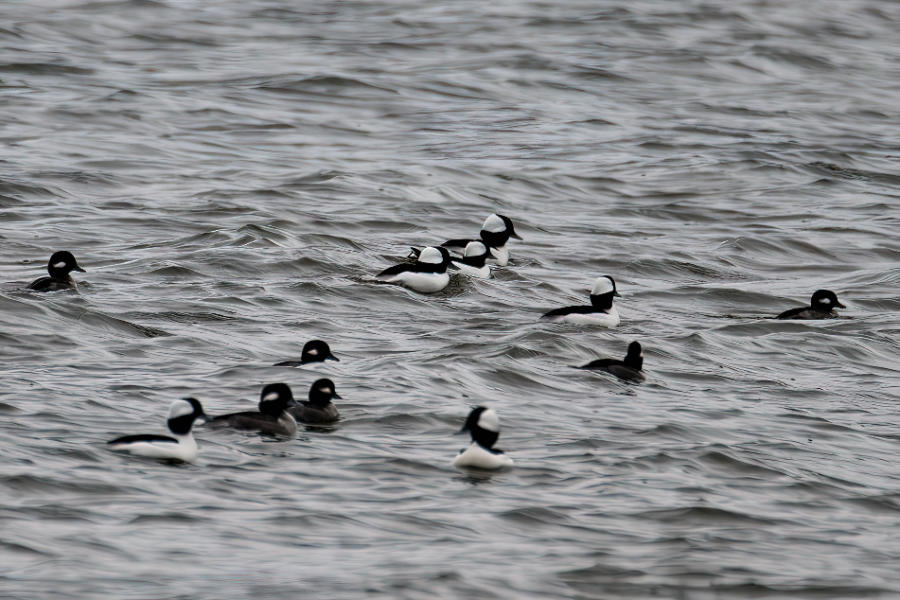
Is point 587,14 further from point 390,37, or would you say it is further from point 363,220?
point 363,220

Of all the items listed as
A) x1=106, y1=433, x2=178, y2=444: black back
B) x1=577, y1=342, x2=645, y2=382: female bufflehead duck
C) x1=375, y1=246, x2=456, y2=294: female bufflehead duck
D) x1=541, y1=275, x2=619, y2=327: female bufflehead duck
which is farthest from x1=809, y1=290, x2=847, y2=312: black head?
x1=106, y1=433, x2=178, y2=444: black back

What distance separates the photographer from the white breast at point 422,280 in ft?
59.1

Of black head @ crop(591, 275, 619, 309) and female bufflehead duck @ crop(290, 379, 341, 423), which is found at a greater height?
female bufflehead duck @ crop(290, 379, 341, 423)

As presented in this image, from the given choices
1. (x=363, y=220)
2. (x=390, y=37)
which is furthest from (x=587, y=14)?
(x=363, y=220)

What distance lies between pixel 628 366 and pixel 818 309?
4383 millimetres

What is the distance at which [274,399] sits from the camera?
38.4 ft

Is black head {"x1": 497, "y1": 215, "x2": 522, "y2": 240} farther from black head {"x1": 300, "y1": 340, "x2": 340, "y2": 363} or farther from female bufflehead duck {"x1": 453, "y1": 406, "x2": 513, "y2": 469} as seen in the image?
female bufflehead duck {"x1": 453, "y1": 406, "x2": 513, "y2": 469}

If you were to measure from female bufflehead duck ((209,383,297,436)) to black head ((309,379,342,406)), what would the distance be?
→ 0.29 meters

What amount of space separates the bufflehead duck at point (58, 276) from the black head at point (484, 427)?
258 inches

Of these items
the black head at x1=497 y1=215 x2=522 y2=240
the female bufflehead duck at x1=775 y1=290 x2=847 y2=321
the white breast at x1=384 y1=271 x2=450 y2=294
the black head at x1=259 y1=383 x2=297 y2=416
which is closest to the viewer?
the black head at x1=259 y1=383 x2=297 y2=416

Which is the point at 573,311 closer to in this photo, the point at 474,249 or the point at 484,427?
the point at 474,249

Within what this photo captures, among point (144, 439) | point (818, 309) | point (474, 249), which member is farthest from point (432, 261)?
point (144, 439)

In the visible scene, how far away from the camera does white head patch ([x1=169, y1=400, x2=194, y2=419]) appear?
10.7 meters

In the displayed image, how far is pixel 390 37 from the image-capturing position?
3844 centimetres
